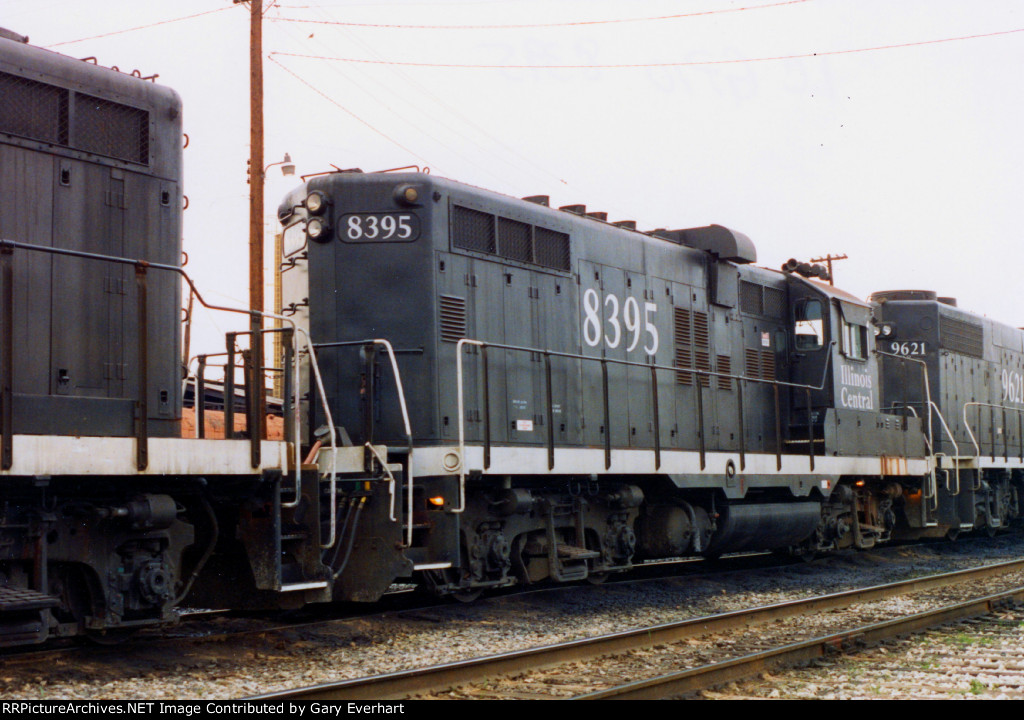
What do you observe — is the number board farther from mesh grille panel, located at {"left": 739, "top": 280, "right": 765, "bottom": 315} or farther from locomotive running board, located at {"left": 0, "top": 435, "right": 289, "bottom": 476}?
mesh grille panel, located at {"left": 739, "top": 280, "right": 765, "bottom": 315}

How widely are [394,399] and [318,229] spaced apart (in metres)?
1.58

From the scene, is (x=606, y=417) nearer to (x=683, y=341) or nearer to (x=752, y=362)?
(x=683, y=341)

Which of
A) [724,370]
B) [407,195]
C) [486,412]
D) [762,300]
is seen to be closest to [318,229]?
[407,195]

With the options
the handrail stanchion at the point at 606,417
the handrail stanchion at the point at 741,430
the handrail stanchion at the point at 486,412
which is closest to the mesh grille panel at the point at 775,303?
the handrail stanchion at the point at 741,430

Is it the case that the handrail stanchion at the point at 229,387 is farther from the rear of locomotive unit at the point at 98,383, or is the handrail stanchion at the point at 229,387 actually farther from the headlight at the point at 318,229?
the headlight at the point at 318,229

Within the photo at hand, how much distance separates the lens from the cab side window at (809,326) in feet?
44.8

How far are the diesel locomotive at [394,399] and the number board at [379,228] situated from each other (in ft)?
0.06

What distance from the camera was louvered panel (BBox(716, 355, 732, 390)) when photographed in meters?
12.5

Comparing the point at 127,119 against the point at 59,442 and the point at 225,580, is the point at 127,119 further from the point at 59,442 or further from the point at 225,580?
the point at 225,580

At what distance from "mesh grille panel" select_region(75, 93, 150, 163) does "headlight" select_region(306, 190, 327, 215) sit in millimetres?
2267

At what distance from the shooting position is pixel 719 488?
1168 centimetres

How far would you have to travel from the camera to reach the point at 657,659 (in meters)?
7.22

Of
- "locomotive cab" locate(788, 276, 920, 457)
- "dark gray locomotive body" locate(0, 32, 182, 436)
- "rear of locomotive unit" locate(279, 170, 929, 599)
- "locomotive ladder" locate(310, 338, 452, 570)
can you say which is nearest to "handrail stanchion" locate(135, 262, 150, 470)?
"dark gray locomotive body" locate(0, 32, 182, 436)

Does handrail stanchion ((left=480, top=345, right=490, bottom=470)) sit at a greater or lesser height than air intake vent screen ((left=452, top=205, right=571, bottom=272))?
lesser
